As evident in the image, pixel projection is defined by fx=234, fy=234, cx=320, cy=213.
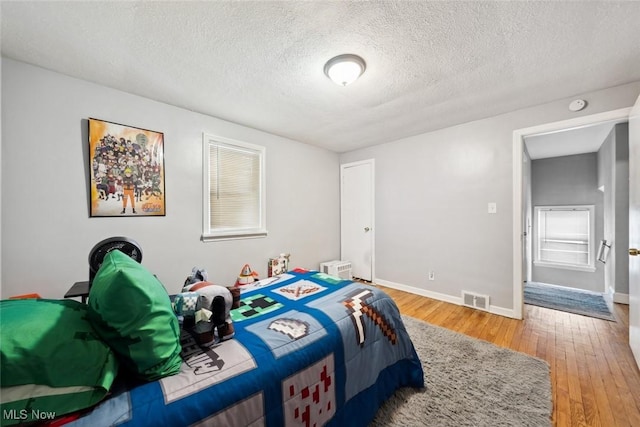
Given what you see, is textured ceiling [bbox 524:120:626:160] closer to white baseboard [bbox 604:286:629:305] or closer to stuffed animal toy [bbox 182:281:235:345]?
white baseboard [bbox 604:286:629:305]

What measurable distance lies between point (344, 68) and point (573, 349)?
3224 millimetres

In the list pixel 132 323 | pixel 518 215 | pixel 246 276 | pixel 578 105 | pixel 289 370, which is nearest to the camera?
pixel 132 323

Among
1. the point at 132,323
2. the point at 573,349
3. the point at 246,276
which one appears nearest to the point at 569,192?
the point at 573,349

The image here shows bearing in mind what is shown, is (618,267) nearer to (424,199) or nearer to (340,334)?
(424,199)

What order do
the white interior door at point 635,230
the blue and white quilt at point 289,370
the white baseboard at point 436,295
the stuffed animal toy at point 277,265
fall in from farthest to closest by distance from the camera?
the stuffed animal toy at point 277,265
the white baseboard at point 436,295
the white interior door at point 635,230
the blue and white quilt at point 289,370

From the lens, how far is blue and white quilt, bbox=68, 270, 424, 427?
82 cm

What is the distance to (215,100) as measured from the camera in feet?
8.36

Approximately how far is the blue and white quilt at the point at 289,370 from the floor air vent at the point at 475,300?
1864mm

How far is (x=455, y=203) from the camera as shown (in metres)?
3.28

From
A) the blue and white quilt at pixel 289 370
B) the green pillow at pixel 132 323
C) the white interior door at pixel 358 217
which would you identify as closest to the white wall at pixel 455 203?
the white interior door at pixel 358 217

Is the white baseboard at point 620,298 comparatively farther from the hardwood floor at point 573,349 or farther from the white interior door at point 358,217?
the white interior door at point 358,217

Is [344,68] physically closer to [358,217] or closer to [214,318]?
[214,318]

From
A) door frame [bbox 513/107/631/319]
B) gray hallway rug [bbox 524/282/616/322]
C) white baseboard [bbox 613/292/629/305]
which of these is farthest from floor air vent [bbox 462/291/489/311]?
white baseboard [bbox 613/292/629/305]

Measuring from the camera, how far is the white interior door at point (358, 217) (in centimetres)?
423
